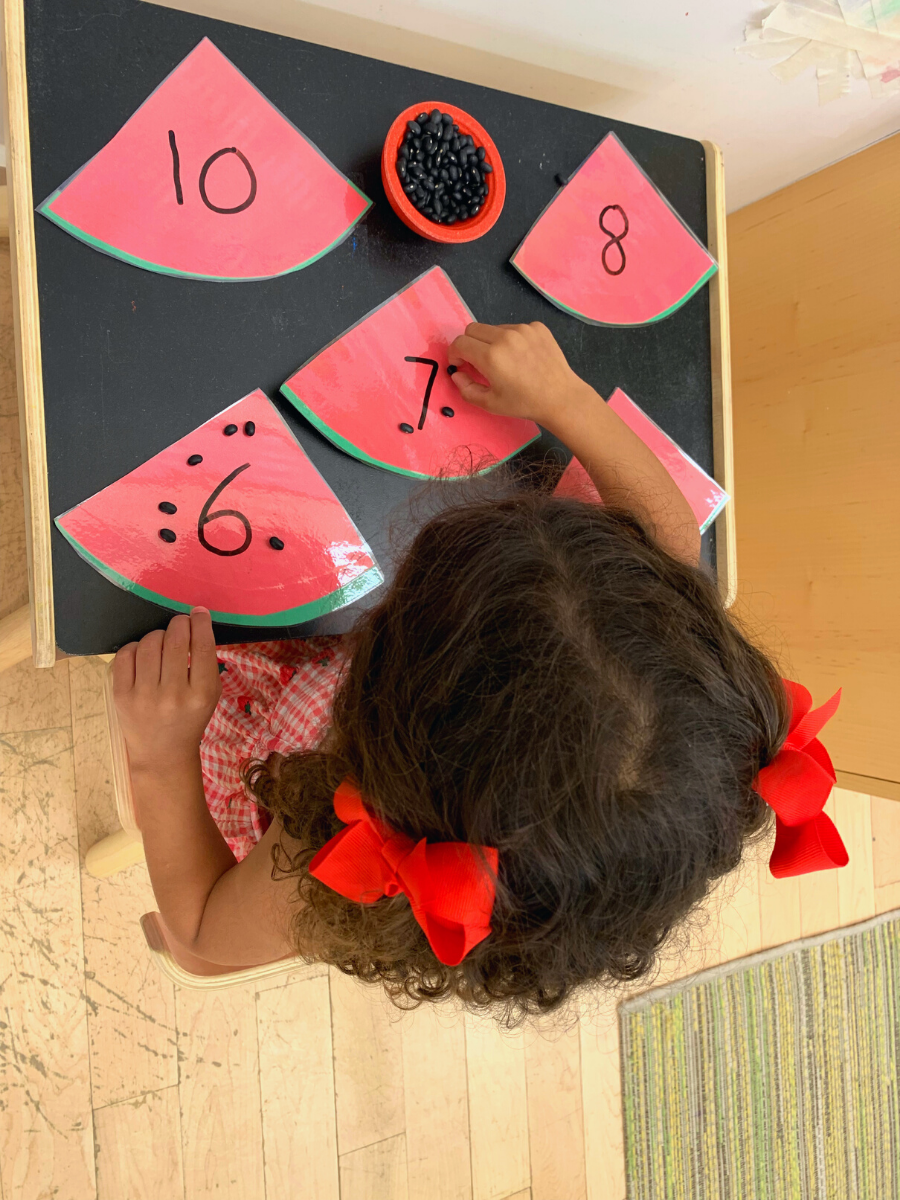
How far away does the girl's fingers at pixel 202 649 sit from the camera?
0.66m

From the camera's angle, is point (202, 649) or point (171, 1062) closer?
point (202, 649)

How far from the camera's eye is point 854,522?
1.12 metres

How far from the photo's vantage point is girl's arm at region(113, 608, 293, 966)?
66 cm

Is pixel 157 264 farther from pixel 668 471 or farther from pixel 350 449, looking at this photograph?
pixel 668 471

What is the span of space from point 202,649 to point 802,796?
451 millimetres

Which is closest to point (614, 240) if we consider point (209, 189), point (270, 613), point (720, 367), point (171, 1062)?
point (720, 367)

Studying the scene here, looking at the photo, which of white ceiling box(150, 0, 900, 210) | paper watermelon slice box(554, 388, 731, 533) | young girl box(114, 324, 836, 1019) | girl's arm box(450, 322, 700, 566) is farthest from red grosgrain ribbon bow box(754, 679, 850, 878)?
white ceiling box(150, 0, 900, 210)

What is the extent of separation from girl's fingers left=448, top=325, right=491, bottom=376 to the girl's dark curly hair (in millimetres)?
176

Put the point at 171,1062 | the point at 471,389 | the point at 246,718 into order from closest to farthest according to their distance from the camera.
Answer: the point at 471,389, the point at 246,718, the point at 171,1062

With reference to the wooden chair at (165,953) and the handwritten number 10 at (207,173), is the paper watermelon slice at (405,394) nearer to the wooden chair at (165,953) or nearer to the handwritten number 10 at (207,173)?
the handwritten number 10 at (207,173)

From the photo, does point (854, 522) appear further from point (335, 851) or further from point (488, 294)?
point (335, 851)

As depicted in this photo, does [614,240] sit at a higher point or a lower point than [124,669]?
higher

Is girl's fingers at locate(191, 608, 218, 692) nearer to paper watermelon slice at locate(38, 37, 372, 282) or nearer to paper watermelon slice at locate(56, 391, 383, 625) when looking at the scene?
paper watermelon slice at locate(56, 391, 383, 625)

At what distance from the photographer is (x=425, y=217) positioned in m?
0.73
